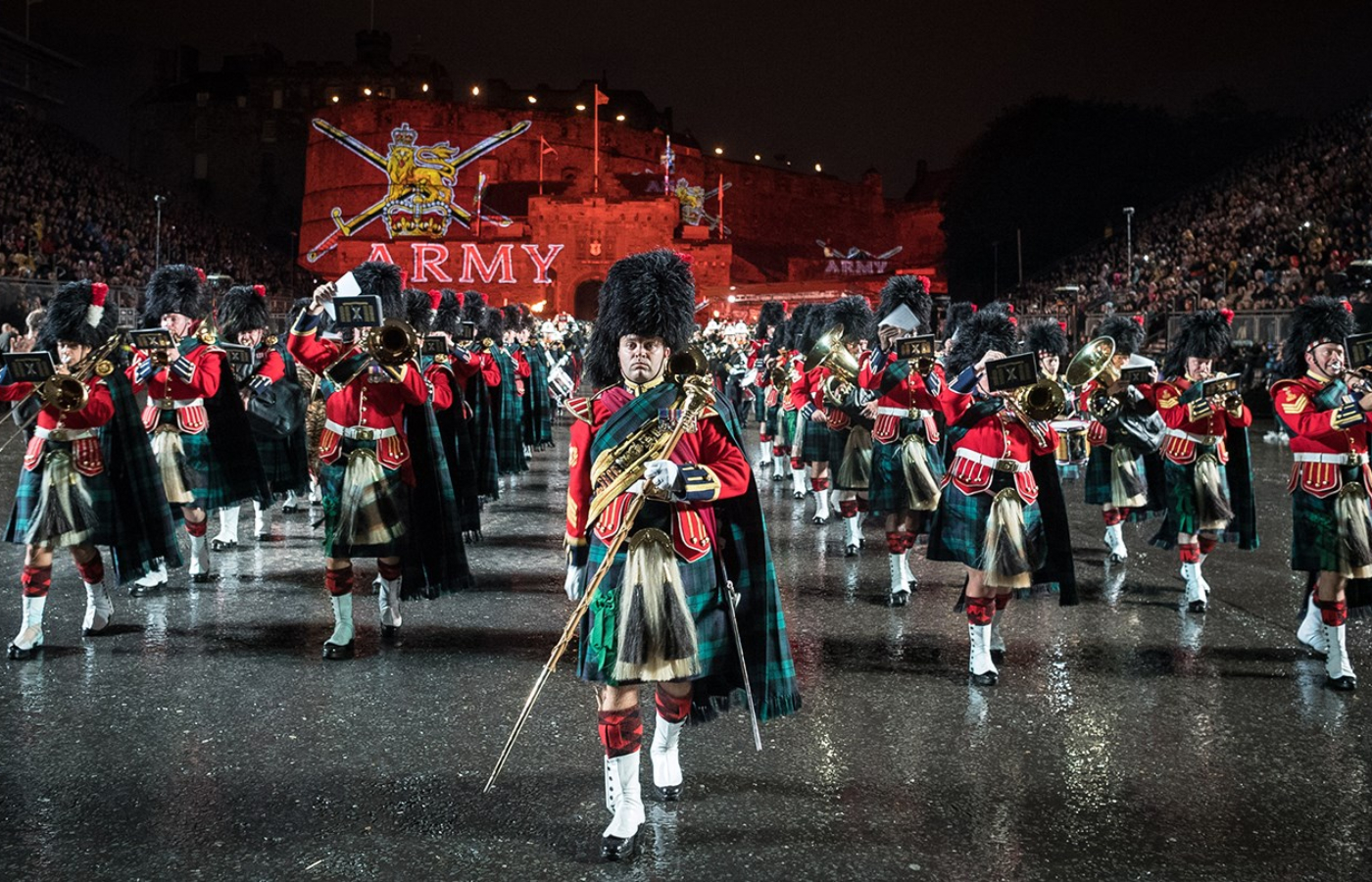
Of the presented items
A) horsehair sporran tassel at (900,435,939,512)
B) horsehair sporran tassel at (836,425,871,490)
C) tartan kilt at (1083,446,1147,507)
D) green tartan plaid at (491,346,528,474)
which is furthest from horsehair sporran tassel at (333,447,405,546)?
green tartan plaid at (491,346,528,474)

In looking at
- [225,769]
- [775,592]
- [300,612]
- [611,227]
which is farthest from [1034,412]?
[611,227]

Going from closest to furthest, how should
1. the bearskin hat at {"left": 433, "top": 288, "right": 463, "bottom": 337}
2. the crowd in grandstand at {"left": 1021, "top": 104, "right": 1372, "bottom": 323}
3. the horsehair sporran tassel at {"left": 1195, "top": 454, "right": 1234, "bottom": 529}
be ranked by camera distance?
1. the horsehair sporran tassel at {"left": 1195, "top": 454, "right": 1234, "bottom": 529}
2. the bearskin hat at {"left": 433, "top": 288, "right": 463, "bottom": 337}
3. the crowd in grandstand at {"left": 1021, "top": 104, "right": 1372, "bottom": 323}

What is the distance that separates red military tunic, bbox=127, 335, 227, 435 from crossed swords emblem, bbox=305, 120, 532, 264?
5596 cm

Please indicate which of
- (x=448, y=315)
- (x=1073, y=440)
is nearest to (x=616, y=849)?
(x=448, y=315)

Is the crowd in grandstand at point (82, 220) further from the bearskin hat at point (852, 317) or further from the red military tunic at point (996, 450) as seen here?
the red military tunic at point (996, 450)

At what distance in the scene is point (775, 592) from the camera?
449 centimetres

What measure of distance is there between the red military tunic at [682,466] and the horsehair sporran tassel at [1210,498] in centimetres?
491

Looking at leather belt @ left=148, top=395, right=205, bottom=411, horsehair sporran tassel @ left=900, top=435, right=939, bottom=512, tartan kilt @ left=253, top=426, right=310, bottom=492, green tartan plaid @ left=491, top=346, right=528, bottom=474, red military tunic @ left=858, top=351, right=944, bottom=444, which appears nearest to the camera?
horsehair sporran tassel @ left=900, top=435, right=939, bottom=512

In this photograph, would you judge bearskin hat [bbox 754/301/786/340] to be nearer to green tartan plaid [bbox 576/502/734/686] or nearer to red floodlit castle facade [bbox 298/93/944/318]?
green tartan plaid [bbox 576/502/734/686]

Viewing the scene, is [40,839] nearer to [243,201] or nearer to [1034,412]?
[1034,412]

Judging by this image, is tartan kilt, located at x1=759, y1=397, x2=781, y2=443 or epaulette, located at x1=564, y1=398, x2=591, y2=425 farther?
tartan kilt, located at x1=759, y1=397, x2=781, y2=443

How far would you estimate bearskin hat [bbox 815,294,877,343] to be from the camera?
1121cm

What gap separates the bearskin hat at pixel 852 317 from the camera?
1121 centimetres

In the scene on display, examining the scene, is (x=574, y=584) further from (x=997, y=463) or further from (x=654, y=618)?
(x=997, y=463)
